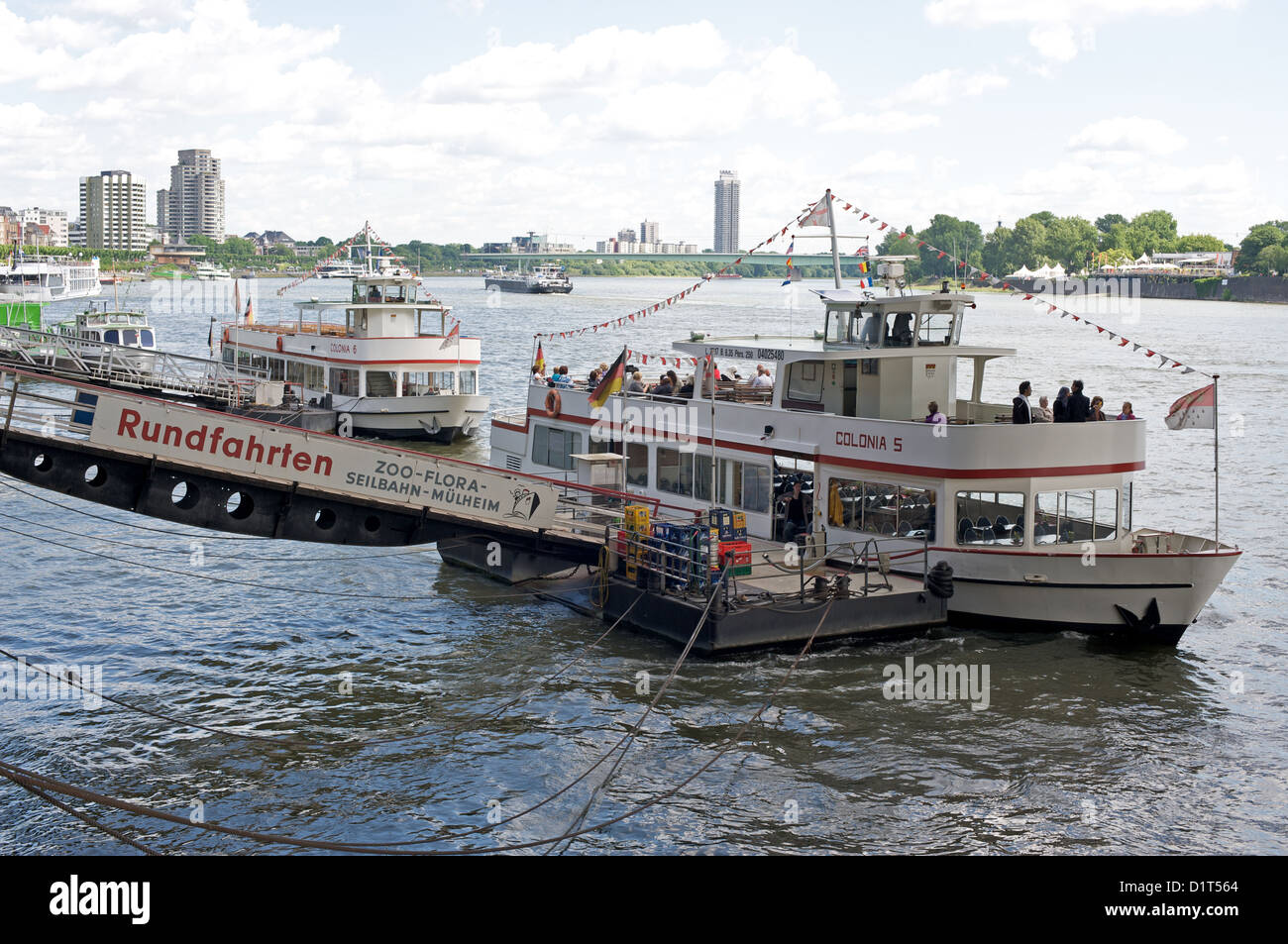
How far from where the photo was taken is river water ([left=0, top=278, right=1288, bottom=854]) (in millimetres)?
15453

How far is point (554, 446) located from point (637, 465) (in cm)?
303

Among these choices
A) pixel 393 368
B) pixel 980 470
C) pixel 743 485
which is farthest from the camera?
pixel 393 368

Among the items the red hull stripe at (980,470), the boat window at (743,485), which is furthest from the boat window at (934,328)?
the boat window at (743,485)

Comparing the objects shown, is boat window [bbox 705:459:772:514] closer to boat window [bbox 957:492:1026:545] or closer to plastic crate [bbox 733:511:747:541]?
plastic crate [bbox 733:511:747:541]

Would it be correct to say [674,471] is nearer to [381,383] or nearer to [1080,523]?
[1080,523]

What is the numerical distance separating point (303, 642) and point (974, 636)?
1194 centimetres

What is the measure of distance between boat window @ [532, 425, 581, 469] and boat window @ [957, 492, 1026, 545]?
9.50m

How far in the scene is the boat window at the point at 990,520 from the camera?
22625 mm

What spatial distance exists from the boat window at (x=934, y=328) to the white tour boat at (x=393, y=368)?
25.3 metres

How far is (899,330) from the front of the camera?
24797mm

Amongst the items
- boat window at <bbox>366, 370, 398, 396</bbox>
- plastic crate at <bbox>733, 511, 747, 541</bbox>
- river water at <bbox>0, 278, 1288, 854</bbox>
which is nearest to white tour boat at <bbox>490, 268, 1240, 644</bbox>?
river water at <bbox>0, 278, 1288, 854</bbox>

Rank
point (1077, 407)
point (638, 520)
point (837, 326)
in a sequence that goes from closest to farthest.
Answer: point (1077, 407)
point (638, 520)
point (837, 326)

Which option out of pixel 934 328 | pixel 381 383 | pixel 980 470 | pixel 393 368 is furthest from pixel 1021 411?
pixel 381 383

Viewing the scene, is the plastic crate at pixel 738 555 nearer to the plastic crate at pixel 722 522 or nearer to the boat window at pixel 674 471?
the plastic crate at pixel 722 522
